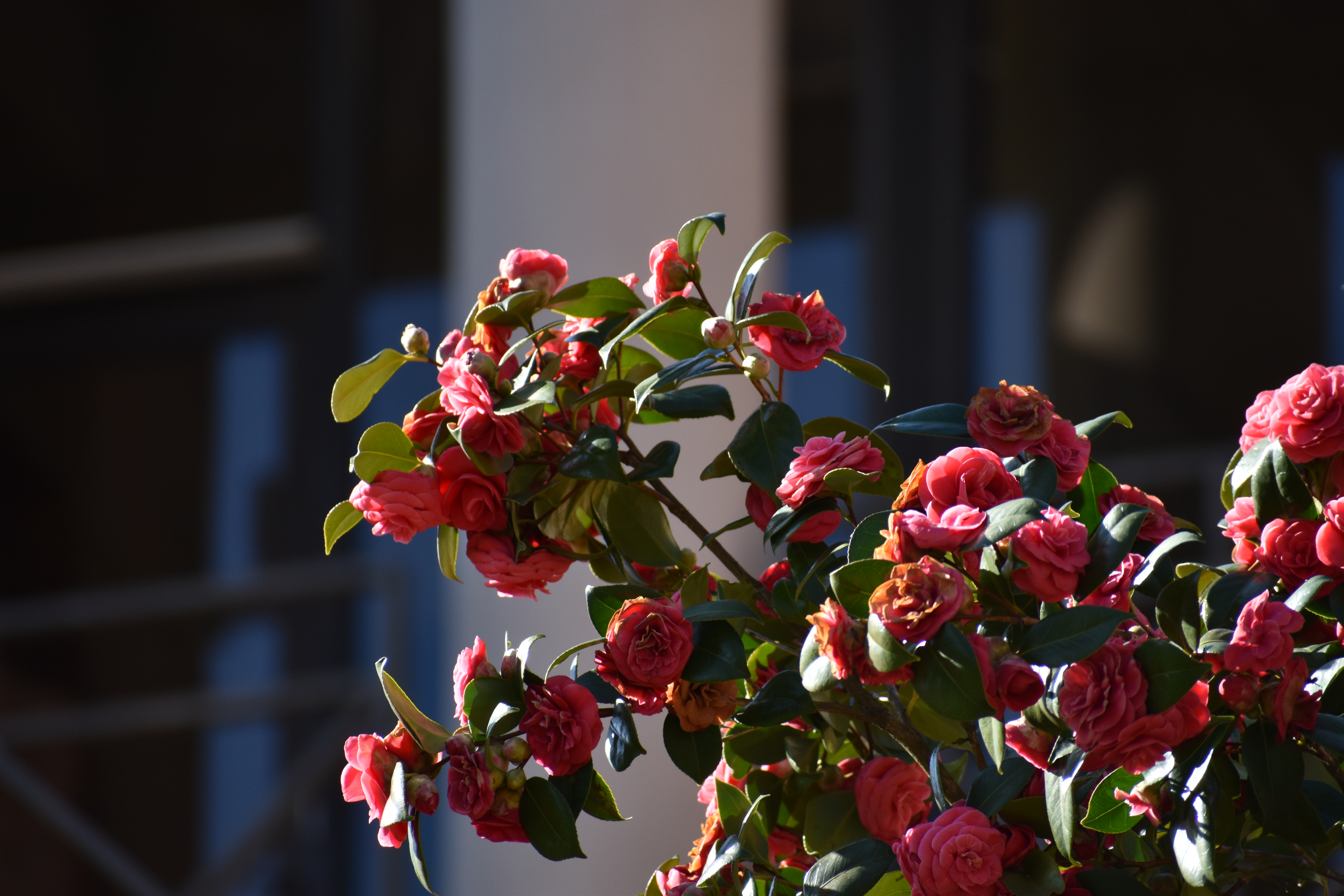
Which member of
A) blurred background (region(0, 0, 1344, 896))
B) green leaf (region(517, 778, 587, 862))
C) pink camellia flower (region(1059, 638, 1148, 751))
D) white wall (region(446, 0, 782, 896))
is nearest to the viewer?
pink camellia flower (region(1059, 638, 1148, 751))

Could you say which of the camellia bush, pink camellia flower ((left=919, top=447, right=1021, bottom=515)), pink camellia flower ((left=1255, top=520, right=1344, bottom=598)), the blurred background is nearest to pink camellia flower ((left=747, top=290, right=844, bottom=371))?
the camellia bush

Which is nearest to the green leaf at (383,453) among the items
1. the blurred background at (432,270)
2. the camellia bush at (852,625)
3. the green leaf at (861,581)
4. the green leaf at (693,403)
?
the camellia bush at (852,625)

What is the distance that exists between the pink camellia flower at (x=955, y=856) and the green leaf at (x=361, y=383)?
338 mm

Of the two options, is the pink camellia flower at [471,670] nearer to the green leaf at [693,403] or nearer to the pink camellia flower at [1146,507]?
the green leaf at [693,403]

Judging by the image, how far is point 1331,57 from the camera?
8.46 feet

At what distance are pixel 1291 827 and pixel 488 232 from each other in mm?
1992

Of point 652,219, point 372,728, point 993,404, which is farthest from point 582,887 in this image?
point 993,404

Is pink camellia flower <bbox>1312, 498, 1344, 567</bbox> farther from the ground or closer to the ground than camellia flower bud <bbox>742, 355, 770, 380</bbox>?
closer to the ground

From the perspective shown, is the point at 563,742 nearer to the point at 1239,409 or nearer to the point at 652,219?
the point at 652,219

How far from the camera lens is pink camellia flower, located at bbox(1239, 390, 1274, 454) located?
22.2 inches

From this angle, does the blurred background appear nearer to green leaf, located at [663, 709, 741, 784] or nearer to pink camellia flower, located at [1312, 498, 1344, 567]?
green leaf, located at [663, 709, 741, 784]

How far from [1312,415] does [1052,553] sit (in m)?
0.13

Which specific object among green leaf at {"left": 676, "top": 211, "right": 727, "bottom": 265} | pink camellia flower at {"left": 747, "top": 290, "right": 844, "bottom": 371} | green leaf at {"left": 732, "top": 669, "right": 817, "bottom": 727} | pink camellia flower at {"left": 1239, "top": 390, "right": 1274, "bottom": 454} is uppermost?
green leaf at {"left": 676, "top": 211, "right": 727, "bottom": 265}

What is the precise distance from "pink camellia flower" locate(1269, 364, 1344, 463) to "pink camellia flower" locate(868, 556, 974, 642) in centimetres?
16
